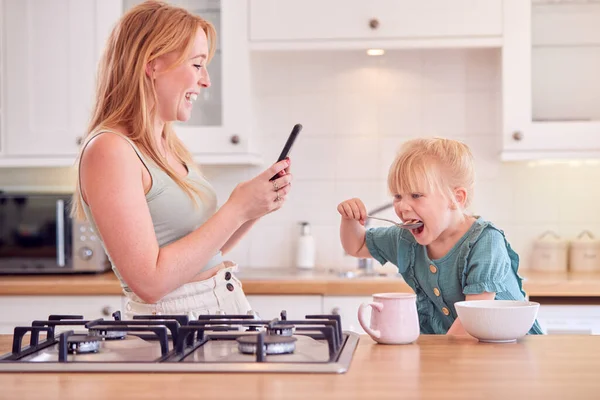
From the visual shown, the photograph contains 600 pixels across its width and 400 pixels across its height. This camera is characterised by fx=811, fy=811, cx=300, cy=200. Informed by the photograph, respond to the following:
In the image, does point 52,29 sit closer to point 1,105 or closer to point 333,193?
point 1,105

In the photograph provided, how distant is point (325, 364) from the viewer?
Result: 47.1 inches

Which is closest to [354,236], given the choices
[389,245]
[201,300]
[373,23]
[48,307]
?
[389,245]

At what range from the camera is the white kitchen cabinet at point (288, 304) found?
112 inches

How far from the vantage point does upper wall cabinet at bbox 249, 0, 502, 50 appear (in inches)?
119

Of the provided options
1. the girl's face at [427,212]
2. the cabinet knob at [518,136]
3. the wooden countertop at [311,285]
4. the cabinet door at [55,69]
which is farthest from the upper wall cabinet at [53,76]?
the girl's face at [427,212]

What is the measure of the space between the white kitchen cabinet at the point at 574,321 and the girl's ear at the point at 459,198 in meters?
1.05

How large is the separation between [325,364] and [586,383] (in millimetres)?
364

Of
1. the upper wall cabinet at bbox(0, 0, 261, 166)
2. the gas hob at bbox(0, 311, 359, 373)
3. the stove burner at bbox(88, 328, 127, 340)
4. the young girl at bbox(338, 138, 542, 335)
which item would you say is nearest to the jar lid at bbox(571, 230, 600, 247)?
the upper wall cabinet at bbox(0, 0, 261, 166)

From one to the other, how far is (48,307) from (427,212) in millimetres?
1634

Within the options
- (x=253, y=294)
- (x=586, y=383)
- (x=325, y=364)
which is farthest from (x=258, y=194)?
(x=253, y=294)

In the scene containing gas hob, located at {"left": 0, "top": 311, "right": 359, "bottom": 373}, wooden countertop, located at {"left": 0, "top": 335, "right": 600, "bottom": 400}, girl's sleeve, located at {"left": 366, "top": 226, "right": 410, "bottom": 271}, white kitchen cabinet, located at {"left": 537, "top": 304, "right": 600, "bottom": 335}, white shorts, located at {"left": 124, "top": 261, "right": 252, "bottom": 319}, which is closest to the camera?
wooden countertop, located at {"left": 0, "top": 335, "right": 600, "bottom": 400}

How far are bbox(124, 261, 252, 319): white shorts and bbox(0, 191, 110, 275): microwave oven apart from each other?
1.38 m

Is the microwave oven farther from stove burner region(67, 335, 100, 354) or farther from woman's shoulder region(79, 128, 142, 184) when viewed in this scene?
stove burner region(67, 335, 100, 354)

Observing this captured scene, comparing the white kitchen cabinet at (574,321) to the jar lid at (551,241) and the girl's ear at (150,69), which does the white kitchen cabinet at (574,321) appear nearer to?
the jar lid at (551,241)
